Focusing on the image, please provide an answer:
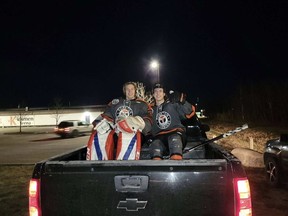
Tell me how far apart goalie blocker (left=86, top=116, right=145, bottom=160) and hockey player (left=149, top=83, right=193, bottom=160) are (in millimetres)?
373

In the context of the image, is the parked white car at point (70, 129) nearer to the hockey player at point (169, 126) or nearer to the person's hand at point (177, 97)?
the hockey player at point (169, 126)

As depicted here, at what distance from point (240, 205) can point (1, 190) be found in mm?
6961

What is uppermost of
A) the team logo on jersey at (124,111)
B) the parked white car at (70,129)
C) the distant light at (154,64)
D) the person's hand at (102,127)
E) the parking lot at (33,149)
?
the distant light at (154,64)

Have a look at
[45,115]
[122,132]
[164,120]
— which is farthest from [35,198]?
[45,115]

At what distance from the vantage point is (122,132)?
3.66 metres

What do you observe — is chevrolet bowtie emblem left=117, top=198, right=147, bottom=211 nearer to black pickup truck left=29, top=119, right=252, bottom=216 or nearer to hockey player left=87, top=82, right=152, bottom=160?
black pickup truck left=29, top=119, right=252, bottom=216

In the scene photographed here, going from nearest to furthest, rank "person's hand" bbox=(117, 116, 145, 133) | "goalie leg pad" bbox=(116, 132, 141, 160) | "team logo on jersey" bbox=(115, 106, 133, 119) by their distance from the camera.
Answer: "goalie leg pad" bbox=(116, 132, 141, 160) → "person's hand" bbox=(117, 116, 145, 133) → "team logo on jersey" bbox=(115, 106, 133, 119)

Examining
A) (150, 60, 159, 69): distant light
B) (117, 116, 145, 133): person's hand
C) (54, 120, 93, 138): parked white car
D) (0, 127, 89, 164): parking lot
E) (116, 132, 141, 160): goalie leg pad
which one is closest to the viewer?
(116, 132, 141, 160): goalie leg pad

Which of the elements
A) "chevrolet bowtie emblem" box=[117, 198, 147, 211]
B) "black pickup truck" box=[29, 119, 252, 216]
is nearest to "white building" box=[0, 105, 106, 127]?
"black pickup truck" box=[29, 119, 252, 216]

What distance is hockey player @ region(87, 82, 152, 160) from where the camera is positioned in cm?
357

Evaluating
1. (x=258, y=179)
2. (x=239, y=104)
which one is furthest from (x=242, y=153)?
(x=239, y=104)

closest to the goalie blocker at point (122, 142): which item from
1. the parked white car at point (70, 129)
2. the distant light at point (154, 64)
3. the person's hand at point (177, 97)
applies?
the person's hand at point (177, 97)

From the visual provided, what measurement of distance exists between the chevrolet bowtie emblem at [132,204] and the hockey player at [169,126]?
1.43 metres

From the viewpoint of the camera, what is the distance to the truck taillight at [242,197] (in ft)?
7.62
